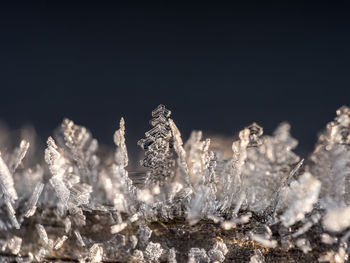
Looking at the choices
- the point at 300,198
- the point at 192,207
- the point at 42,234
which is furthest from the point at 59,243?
the point at 300,198

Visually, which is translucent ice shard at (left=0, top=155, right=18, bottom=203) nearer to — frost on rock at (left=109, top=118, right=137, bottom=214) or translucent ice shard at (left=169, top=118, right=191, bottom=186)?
frost on rock at (left=109, top=118, right=137, bottom=214)

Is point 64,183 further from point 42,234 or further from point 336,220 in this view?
point 336,220

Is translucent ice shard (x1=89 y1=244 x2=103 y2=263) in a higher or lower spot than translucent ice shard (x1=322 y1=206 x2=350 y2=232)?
lower

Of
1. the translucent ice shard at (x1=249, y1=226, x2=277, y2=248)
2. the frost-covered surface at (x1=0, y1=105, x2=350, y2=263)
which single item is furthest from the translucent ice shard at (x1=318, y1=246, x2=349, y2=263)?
the translucent ice shard at (x1=249, y1=226, x2=277, y2=248)

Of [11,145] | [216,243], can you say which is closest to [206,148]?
[216,243]

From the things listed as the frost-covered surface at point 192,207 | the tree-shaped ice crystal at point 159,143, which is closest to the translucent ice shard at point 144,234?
the frost-covered surface at point 192,207

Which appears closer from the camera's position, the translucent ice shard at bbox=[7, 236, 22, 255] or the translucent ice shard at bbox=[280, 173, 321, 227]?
the translucent ice shard at bbox=[280, 173, 321, 227]
